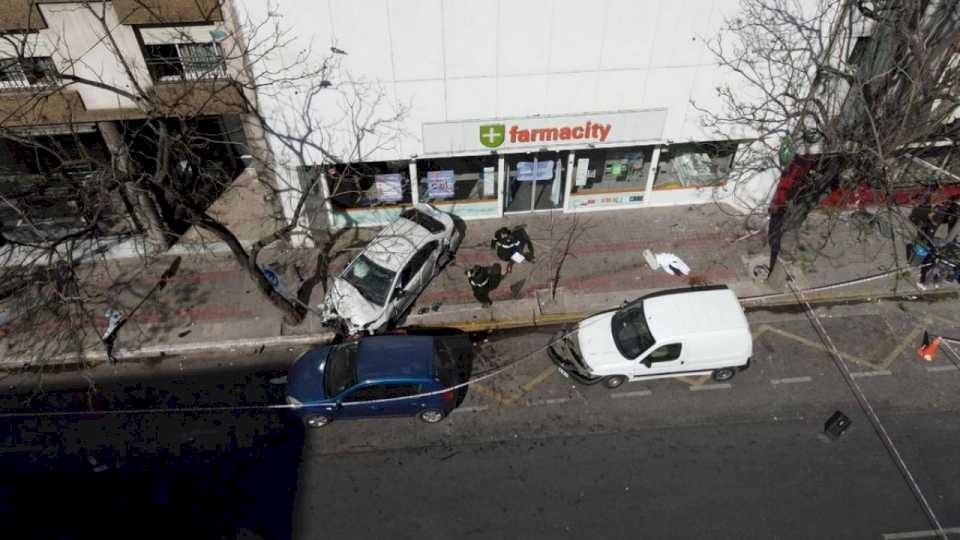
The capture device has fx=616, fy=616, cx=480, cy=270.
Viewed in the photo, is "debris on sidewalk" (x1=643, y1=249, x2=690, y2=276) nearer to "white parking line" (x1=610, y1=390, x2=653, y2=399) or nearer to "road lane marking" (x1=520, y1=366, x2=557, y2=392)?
"white parking line" (x1=610, y1=390, x2=653, y2=399)

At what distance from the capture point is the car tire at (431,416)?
555 inches

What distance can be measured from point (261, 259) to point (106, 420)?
607cm

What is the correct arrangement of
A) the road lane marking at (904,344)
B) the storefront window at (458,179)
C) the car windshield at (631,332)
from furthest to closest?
the storefront window at (458,179) < the road lane marking at (904,344) < the car windshield at (631,332)

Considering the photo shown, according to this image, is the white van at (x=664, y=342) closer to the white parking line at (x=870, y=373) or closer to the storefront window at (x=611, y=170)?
the white parking line at (x=870, y=373)

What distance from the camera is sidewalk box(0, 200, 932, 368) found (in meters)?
16.5

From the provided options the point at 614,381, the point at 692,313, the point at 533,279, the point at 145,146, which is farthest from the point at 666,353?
the point at 145,146

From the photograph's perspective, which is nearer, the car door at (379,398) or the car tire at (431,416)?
the car door at (379,398)

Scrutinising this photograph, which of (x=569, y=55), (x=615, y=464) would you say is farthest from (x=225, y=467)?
(x=569, y=55)

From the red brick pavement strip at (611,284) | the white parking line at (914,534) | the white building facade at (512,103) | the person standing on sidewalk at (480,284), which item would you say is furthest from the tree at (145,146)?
the white parking line at (914,534)

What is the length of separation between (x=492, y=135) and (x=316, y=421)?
881 centimetres

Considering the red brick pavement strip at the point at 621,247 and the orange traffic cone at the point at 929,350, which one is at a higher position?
the red brick pavement strip at the point at 621,247

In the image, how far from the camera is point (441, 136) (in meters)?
17.0

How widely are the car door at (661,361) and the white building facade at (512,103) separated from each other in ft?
21.4

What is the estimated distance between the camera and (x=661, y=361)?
47.0 ft
